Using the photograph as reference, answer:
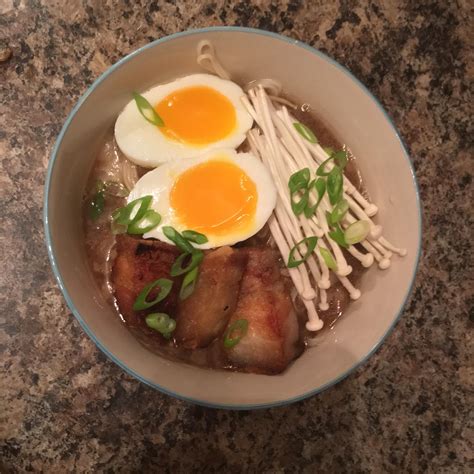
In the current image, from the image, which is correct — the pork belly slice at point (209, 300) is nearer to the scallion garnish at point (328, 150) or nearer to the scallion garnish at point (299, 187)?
the scallion garnish at point (299, 187)

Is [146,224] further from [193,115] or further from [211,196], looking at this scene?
[193,115]

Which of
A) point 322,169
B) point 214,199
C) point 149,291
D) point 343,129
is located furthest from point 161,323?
point 343,129

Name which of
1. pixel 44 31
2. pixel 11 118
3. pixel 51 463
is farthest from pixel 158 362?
pixel 44 31

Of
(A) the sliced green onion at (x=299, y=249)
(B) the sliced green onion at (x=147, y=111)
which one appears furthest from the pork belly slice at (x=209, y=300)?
(B) the sliced green onion at (x=147, y=111)

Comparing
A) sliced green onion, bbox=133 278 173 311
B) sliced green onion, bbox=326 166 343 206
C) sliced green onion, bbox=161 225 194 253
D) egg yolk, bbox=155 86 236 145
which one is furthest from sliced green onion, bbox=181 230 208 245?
sliced green onion, bbox=326 166 343 206

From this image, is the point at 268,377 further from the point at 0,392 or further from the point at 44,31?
the point at 44,31

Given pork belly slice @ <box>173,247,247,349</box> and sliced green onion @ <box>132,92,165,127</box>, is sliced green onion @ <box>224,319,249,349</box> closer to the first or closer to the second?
pork belly slice @ <box>173,247,247,349</box>

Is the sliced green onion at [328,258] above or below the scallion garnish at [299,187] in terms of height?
below
